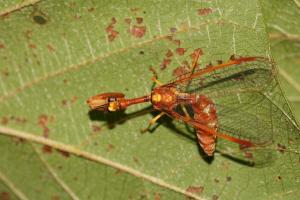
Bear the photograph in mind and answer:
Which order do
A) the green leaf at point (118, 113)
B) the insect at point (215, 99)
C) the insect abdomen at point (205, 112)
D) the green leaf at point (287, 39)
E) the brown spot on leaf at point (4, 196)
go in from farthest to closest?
the green leaf at point (287, 39)
the insect abdomen at point (205, 112)
the insect at point (215, 99)
the green leaf at point (118, 113)
the brown spot on leaf at point (4, 196)

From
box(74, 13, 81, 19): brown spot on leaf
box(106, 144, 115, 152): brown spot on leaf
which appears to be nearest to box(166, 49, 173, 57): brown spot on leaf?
box(74, 13, 81, 19): brown spot on leaf

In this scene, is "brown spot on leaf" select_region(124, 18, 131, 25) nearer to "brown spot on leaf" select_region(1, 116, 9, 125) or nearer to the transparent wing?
the transparent wing

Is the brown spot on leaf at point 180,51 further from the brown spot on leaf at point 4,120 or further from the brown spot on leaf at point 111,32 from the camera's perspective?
the brown spot on leaf at point 4,120

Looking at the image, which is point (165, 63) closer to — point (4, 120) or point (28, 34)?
point (28, 34)

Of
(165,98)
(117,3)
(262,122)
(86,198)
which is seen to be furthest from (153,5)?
(86,198)

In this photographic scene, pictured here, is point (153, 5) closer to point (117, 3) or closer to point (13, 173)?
point (117, 3)

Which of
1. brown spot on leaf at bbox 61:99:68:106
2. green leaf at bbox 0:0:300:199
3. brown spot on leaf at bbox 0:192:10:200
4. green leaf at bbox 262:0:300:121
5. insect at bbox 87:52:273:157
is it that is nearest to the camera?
brown spot on leaf at bbox 0:192:10:200

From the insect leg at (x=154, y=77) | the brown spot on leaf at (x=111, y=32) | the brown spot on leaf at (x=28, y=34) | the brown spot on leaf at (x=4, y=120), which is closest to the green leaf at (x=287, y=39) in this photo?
the insect leg at (x=154, y=77)

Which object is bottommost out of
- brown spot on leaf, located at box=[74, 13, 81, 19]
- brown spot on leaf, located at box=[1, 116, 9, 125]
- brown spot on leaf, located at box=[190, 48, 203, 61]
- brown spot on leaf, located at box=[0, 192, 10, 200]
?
brown spot on leaf, located at box=[0, 192, 10, 200]
